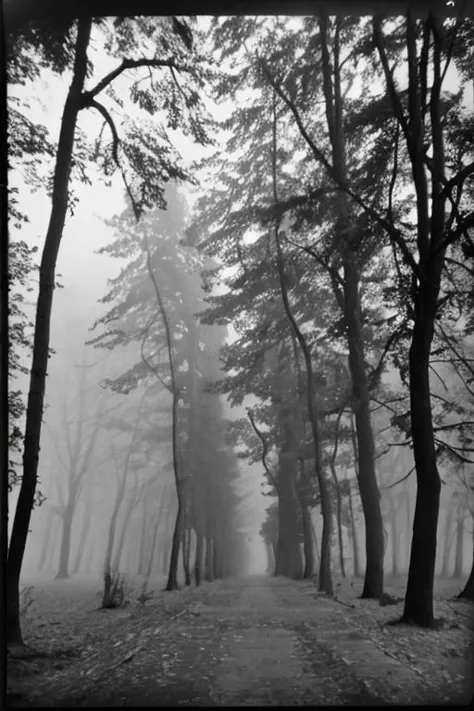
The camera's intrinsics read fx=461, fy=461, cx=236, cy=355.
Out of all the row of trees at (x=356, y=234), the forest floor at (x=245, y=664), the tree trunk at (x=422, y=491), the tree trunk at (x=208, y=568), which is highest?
the row of trees at (x=356, y=234)

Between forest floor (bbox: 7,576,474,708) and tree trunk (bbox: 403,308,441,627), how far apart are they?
360 millimetres

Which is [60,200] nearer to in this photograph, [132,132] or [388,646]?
[132,132]

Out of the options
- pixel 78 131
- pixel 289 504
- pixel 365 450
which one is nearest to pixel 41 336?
pixel 78 131

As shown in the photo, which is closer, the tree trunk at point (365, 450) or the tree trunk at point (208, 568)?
the tree trunk at point (365, 450)

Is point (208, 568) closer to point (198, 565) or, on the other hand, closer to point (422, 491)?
point (198, 565)

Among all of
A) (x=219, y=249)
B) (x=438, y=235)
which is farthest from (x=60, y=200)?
(x=219, y=249)

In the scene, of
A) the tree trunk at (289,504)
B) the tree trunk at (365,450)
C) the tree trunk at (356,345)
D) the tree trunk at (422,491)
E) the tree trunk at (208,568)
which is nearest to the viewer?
the tree trunk at (422,491)

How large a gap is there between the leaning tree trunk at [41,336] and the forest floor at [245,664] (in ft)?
2.53

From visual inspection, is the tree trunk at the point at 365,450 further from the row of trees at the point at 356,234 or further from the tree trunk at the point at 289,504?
the tree trunk at the point at 289,504

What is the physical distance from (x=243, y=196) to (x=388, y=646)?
12.9 m

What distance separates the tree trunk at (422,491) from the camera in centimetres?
593

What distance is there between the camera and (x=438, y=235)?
629cm

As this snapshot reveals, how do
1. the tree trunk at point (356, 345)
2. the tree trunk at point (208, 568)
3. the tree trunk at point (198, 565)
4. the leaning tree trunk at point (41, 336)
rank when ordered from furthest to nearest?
the tree trunk at point (208, 568), the tree trunk at point (198, 565), the tree trunk at point (356, 345), the leaning tree trunk at point (41, 336)

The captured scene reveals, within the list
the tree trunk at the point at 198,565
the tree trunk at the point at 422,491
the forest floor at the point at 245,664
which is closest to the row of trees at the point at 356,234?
the tree trunk at the point at 422,491
